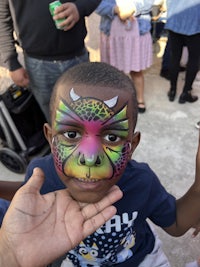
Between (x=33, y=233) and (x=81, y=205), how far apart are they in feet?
0.54

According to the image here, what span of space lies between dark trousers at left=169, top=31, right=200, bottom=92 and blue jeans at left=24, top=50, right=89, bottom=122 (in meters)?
1.14

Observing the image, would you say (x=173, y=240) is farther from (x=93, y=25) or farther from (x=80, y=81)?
(x=93, y=25)

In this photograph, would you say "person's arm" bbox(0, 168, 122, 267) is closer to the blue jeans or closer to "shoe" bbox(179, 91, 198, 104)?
the blue jeans

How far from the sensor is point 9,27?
221cm

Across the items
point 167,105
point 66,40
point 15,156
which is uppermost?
point 66,40

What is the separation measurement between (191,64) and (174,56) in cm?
18

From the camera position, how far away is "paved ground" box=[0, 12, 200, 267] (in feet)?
7.01

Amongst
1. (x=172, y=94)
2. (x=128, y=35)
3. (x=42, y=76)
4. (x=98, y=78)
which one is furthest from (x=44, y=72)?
(x=172, y=94)

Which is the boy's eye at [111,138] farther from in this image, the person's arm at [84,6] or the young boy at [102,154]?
the person's arm at [84,6]

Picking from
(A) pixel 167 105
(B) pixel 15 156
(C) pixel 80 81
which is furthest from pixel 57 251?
(A) pixel 167 105

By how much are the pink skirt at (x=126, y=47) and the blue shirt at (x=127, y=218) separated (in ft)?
6.61

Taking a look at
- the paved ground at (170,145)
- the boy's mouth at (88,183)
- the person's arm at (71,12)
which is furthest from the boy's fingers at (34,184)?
the paved ground at (170,145)

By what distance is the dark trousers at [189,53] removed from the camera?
3021mm

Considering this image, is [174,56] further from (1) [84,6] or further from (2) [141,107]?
(1) [84,6]
